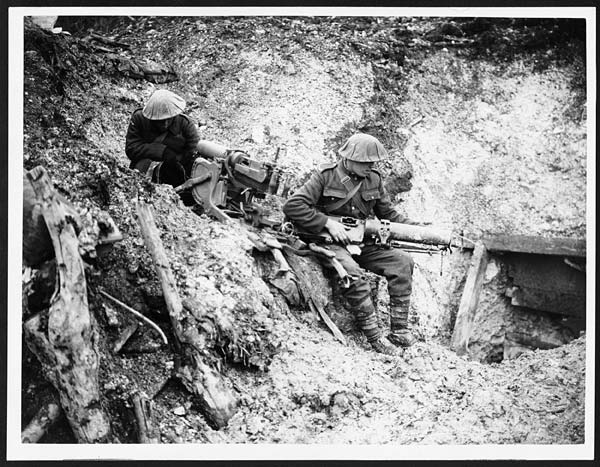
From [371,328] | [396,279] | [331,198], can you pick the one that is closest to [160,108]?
[331,198]

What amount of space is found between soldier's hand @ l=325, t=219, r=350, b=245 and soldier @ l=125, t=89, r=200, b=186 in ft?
5.17

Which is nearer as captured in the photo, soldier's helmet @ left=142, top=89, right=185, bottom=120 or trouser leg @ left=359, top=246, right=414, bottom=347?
trouser leg @ left=359, top=246, right=414, bottom=347

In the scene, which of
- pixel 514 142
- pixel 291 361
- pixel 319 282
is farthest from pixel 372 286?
pixel 514 142

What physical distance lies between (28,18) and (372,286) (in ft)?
12.8

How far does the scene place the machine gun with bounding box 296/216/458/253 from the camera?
6703 mm

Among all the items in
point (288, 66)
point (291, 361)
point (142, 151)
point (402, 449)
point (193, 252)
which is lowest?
point (402, 449)

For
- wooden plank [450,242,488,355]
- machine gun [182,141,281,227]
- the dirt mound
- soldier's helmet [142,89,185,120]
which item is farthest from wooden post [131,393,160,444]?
wooden plank [450,242,488,355]

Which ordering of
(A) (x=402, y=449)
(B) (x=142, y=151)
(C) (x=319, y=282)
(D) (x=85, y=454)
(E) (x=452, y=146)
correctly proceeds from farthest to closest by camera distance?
(E) (x=452, y=146), (B) (x=142, y=151), (C) (x=319, y=282), (A) (x=402, y=449), (D) (x=85, y=454)

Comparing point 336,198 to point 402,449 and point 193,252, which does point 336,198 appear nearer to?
point 193,252

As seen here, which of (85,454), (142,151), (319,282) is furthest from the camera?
(142,151)

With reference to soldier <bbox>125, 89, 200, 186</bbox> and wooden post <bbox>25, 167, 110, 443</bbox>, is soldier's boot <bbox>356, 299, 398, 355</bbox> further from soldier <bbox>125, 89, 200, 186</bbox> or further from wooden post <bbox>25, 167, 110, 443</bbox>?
wooden post <bbox>25, 167, 110, 443</bbox>

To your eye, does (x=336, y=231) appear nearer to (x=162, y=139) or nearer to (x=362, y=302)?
(x=362, y=302)

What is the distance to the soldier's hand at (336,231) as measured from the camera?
21.5 feet

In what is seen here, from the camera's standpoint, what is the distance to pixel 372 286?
7156 mm
